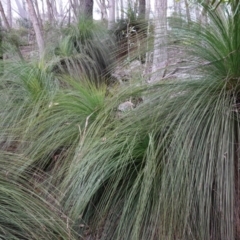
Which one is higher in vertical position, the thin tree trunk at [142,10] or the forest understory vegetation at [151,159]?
the thin tree trunk at [142,10]

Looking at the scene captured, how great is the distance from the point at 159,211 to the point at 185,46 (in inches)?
27.9

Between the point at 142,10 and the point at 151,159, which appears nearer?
the point at 151,159

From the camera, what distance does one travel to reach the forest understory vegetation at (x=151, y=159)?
1196mm

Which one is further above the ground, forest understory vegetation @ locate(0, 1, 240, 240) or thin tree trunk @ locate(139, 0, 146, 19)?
thin tree trunk @ locate(139, 0, 146, 19)

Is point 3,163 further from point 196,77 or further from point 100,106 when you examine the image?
point 196,77

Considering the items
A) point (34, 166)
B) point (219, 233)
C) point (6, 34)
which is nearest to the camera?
point (219, 233)

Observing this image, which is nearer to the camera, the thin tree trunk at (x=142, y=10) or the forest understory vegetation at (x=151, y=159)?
the forest understory vegetation at (x=151, y=159)

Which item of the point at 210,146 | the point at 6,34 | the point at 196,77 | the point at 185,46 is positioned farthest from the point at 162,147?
the point at 6,34

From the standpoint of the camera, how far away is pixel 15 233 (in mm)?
1209

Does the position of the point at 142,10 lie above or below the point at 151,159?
above

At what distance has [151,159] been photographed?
4.25 ft

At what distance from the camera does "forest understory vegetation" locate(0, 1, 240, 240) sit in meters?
1.20

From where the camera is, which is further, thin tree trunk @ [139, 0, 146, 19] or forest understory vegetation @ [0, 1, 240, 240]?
thin tree trunk @ [139, 0, 146, 19]

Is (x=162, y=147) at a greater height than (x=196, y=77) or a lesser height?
lesser
